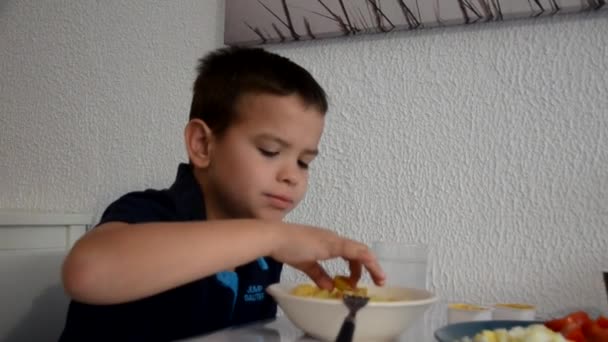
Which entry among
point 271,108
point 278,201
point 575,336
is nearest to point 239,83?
point 271,108

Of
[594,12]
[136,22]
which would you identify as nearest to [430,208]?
[594,12]

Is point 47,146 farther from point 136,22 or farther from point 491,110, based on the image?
point 491,110

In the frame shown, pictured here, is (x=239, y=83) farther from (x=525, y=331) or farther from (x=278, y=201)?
(x=525, y=331)

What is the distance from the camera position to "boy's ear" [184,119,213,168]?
77 cm

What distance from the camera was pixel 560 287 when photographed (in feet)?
2.78

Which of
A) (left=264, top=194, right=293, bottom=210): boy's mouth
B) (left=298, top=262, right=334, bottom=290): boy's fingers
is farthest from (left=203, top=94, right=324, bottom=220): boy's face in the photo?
(left=298, top=262, right=334, bottom=290): boy's fingers

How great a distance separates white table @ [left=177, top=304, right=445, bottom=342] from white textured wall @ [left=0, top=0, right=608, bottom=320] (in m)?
0.25

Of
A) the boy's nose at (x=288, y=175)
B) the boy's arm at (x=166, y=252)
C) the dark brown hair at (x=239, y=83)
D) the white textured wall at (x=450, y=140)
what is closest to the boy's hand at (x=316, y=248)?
the boy's arm at (x=166, y=252)

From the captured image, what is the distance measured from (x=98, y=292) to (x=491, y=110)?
27.4 inches

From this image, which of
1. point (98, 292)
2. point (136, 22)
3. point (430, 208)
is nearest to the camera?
point (98, 292)

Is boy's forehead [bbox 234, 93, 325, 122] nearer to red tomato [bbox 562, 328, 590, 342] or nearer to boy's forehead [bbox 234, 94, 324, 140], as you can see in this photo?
boy's forehead [bbox 234, 94, 324, 140]

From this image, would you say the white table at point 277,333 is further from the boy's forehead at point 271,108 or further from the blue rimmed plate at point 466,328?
the boy's forehead at point 271,108

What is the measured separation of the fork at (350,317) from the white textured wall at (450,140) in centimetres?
46

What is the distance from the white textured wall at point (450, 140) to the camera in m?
0.85
